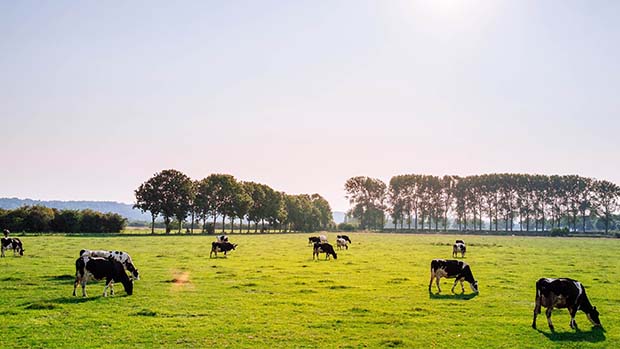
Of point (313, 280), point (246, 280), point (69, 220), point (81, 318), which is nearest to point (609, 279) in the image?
point (313, 280)

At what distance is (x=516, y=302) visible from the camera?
68.6 feet

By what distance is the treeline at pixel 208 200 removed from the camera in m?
110

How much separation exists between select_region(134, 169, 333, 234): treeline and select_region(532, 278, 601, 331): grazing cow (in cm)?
9698

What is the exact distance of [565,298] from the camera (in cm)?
1605

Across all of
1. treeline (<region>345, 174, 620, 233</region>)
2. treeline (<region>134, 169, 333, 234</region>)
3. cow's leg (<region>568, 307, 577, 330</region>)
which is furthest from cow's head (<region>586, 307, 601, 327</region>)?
treeline (<region>345, 174, 620, 233</region>)

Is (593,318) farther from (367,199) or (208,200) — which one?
(367,199)

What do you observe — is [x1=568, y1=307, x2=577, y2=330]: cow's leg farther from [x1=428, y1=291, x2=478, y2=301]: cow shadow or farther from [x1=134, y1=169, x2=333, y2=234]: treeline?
[x1=134, y1=169, x2=333, y2=234]: treeline

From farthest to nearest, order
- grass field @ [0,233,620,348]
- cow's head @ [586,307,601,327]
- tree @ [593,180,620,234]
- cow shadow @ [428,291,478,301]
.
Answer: tree @ [593,180,620,234] → cow shadow @ [428,291,478,301] → cow's head @ [586,307,601,327] → grass field @ [0,233,620,348]

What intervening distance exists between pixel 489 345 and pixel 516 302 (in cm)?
776

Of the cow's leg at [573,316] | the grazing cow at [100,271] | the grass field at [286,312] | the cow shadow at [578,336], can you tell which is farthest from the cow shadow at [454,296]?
the grazing cow at [100,271]

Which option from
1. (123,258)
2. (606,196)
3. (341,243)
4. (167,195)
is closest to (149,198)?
(167,195)

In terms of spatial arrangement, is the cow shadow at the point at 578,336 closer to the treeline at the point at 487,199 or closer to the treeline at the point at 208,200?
the treeline at the point at 208,200

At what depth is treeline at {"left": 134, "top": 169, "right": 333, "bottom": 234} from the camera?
110 m

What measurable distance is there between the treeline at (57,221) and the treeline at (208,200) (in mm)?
7697
